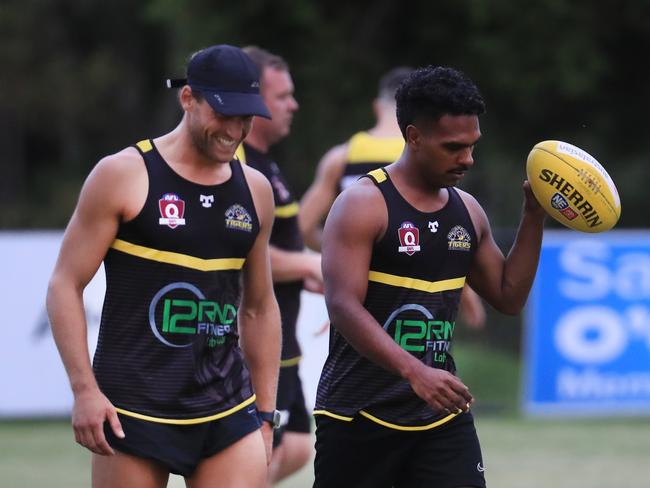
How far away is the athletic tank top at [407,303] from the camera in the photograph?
499 centimetres

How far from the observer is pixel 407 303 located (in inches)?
197

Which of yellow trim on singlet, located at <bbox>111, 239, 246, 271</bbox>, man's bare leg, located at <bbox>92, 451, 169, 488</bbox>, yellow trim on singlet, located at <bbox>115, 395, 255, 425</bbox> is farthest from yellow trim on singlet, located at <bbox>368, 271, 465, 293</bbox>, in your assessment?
man's bare leg, located at <bbox>92, 451, 169, 488</bbox>

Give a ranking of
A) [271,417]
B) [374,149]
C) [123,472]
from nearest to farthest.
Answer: [123,472], [271,417], [374,149]

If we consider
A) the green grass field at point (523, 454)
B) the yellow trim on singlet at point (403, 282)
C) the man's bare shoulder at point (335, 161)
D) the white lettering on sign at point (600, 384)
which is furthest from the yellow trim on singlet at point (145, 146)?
the white lettering on sign at point (600, 384)

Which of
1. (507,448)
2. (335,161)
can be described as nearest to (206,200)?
(335,161)

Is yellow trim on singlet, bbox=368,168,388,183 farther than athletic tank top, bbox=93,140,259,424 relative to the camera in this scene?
Yes

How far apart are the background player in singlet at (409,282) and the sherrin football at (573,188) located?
0.27 ft

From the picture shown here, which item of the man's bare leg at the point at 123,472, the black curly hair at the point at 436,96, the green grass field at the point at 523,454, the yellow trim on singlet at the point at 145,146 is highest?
the black curly hair at the point at 436,96

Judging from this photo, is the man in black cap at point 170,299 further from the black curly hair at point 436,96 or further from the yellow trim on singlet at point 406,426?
the black curly hair at point 436,96

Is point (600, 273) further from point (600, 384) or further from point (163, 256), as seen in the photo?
point (163, 256)

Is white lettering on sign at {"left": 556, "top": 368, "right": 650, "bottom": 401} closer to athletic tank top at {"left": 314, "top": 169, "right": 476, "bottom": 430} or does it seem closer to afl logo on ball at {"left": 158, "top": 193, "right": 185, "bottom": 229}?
athletic tank top at {"left": 314, "top": 169, "right": 476, "bottom": 430}

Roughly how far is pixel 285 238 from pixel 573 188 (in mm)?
2334

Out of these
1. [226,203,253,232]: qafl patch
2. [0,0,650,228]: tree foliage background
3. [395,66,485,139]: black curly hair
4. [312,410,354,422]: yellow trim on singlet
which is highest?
[0,0,650,228]: tree foliage background

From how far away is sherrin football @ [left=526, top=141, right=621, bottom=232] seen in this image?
5074 mm
